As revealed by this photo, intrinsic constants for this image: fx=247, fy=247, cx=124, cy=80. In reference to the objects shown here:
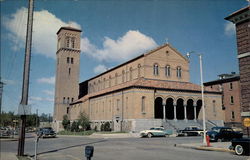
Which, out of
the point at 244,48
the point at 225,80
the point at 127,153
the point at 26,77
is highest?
the point at 225,80

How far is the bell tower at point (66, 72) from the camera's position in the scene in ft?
235

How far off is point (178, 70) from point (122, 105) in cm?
1551

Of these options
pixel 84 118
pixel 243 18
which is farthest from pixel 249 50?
pixel 84 118

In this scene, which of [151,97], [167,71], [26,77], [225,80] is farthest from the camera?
[225,80]

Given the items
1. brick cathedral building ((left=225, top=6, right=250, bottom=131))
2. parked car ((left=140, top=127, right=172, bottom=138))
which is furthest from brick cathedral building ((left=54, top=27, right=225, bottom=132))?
brick cathedral building ((left=225, top=6, right=250, bottom=131))

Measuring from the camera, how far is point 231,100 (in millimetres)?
55750

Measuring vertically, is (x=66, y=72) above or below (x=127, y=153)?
above

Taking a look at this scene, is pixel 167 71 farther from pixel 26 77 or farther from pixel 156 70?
pixel 26 77

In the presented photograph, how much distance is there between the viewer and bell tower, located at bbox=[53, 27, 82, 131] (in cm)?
7150

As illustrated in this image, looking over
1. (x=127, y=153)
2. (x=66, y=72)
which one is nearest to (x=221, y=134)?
(x=127, y=153)

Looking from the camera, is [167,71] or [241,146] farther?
[167,71]

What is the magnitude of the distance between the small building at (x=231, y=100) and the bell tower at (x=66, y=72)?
1610 inches

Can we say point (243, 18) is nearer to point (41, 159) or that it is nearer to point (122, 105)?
point (41, 159)

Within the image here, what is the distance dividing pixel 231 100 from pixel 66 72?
45.0 meters
